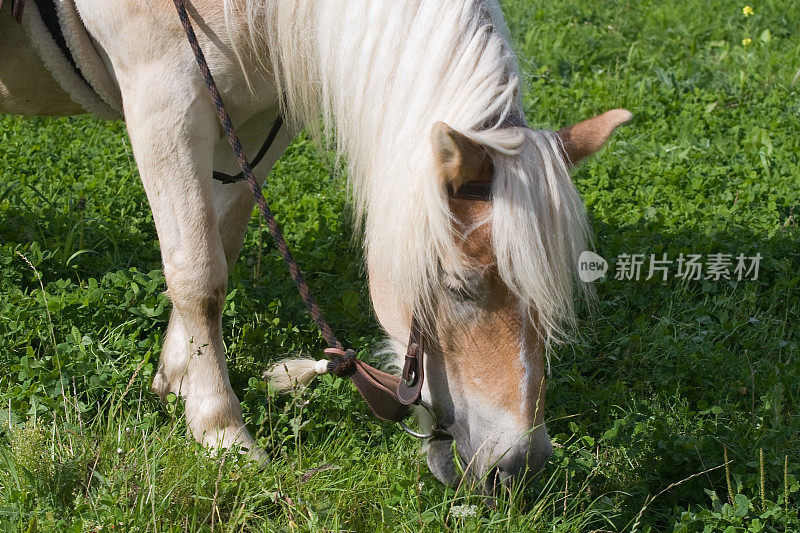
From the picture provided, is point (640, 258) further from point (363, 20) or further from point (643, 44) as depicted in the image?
point (643, 44)

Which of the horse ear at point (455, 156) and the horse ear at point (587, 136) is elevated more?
the horse ear at point (455, 156)

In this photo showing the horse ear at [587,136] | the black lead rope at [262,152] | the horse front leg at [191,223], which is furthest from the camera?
the black lead rope at [262,152]

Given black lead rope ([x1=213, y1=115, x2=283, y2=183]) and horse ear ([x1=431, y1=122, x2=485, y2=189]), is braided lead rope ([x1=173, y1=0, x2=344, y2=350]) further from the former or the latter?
horse ear ([x1=431, y1=122, x2=485, y2=189])

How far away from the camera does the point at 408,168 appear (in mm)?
2328

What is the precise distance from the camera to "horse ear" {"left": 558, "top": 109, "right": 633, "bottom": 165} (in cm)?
242

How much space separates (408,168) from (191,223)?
2.98 feet

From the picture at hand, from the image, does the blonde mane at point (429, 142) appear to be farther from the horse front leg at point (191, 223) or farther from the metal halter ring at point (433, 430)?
the horse front leg at point (191, 223)

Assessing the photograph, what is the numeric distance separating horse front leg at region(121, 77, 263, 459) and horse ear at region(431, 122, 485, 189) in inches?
38.3

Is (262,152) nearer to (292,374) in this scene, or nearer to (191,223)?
(191,223)

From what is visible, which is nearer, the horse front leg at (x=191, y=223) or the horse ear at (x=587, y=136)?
the horse ear at (x=587, y=136)

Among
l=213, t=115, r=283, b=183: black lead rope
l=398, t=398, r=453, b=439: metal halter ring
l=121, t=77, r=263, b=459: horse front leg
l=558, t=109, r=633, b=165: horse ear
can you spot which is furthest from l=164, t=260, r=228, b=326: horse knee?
l=558, t=109, r=633, b=165: horse ear

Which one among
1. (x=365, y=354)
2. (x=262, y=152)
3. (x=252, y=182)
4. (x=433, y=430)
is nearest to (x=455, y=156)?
(x=252, y=182)

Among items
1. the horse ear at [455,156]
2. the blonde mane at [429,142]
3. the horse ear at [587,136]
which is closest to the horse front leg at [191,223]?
the blonde mane at [429,142]

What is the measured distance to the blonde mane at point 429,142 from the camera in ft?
7.49
